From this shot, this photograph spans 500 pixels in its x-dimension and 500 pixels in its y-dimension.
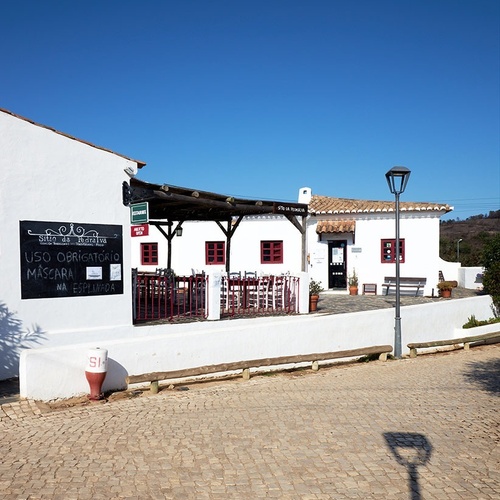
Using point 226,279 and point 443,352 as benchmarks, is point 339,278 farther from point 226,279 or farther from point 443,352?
point 226,279

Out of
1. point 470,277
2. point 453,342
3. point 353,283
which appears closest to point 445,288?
point 353,283

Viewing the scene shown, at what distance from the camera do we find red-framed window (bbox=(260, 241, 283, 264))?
20.8m

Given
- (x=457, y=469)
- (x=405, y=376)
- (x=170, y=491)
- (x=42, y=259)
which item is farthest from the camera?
(x=405, y=376)

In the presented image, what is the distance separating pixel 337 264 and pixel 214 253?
5.08 meters

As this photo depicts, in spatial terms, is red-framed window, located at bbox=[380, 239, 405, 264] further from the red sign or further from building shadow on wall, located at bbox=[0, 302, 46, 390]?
building shadow on wall, located at bbox=[0, 302, 46, 390]

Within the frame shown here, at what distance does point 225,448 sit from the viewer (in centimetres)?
573

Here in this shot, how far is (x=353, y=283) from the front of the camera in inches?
762

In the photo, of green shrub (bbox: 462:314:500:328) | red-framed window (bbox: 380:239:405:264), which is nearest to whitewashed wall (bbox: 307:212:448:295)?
red-framed window (bbox: 380:239:405:264)

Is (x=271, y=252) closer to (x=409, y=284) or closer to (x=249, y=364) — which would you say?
(x=409, y=284)

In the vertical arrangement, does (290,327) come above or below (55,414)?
above

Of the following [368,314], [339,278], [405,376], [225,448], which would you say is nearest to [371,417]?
[225,448]

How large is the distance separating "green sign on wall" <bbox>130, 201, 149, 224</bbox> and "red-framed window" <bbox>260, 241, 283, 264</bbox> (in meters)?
11.3

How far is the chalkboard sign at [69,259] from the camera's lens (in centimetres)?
888

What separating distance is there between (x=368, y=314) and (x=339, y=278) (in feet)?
28.6
